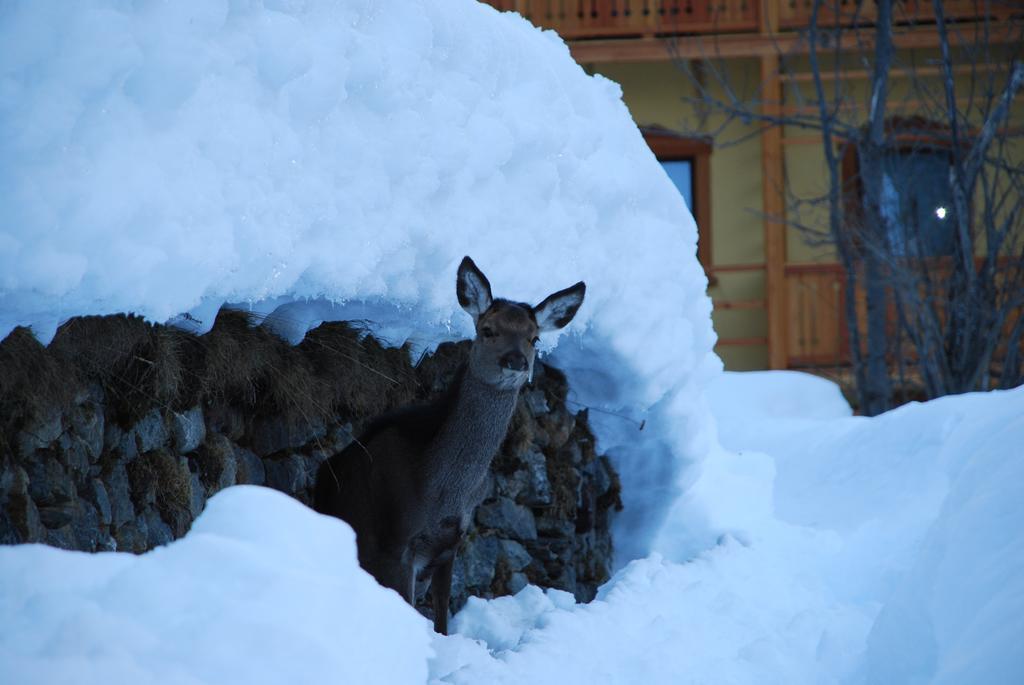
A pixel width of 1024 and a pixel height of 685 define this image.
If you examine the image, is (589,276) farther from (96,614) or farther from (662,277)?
(96,614)

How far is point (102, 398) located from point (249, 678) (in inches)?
72.8

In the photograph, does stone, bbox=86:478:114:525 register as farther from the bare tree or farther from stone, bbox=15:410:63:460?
the bare tree

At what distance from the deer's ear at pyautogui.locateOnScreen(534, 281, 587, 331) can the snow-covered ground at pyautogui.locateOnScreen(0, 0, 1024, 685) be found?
41 cm

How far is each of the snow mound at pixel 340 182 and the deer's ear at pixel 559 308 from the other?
1.35 ft

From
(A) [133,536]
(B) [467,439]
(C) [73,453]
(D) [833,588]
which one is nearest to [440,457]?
(B) [467,439]

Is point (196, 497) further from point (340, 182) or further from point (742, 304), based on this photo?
point (742, 304)

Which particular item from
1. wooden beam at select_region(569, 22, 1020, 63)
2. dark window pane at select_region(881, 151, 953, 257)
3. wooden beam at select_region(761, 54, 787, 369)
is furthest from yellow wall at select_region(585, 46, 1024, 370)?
dark window pane at select_region(881, 151, 953, 257)

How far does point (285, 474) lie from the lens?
566cm

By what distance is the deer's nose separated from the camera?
515 centimetres

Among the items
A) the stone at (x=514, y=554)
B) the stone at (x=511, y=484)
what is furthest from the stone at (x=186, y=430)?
the stone at (x=514, y=554)

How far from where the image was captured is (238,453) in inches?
211

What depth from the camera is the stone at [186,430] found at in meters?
4.89

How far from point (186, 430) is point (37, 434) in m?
0.84

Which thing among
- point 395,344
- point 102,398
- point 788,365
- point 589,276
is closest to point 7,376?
point 102,398
